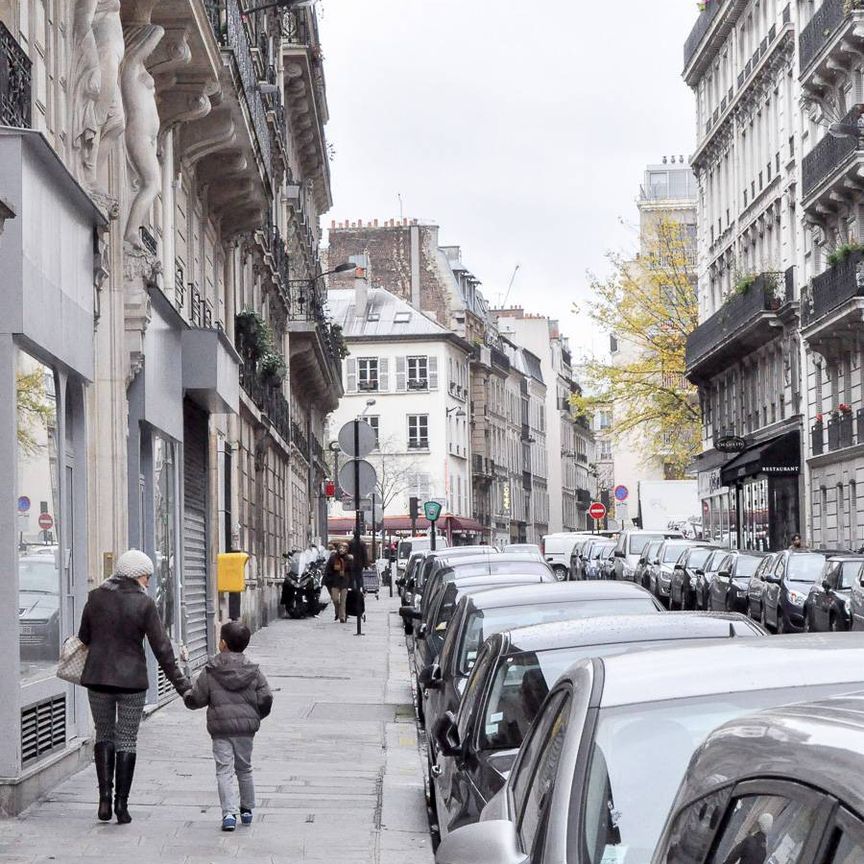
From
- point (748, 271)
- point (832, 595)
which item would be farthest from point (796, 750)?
point (748, 271)

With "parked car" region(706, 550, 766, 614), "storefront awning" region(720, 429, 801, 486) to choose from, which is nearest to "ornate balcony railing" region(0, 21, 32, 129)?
"parked car" region(706, 550, 766, 614)

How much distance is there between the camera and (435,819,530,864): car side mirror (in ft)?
15.0

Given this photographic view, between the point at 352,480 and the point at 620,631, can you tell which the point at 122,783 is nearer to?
the point at 620,631

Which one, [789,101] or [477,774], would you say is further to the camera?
[789,101]

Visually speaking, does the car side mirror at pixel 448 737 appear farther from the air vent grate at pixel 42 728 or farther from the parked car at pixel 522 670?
the air vent grate at pixel 42 728

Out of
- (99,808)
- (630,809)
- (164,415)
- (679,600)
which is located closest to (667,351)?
(679,600)

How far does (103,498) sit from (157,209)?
686 cm

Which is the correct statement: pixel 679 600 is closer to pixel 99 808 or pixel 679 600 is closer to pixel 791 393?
pixel 791 393

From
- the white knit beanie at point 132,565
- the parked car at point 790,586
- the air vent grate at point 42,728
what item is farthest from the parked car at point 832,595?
the white knit beanie at point 132,565

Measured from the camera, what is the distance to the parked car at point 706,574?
3450 cm

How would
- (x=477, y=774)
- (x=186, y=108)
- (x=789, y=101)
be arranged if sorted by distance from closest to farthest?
(x=477, y=774) < (x=186, y=108) < (x=789, y=101)

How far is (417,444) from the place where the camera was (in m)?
110

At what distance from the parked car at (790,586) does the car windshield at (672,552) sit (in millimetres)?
12603

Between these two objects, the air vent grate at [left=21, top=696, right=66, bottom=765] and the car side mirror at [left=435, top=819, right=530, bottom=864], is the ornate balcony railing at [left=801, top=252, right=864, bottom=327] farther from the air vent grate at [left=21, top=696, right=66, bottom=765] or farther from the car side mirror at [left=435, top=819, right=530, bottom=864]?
the car side mirror at [left=435, top=819, right=530, bottom=864]
